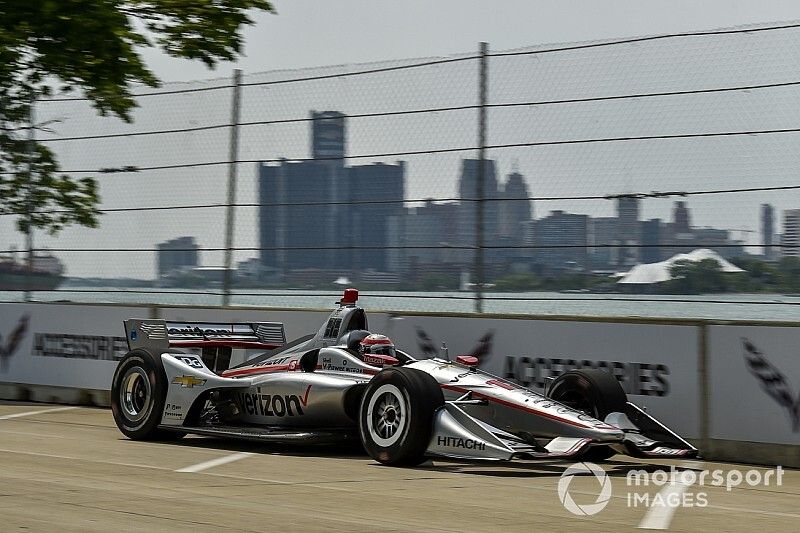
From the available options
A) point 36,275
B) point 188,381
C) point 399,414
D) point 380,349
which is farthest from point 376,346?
point 36,275

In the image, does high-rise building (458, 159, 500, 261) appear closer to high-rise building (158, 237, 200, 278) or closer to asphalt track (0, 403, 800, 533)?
asphalt track (0, 403, 800, 533)

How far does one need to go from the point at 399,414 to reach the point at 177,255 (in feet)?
18.8

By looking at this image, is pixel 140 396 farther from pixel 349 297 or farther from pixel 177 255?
pixel 177 255

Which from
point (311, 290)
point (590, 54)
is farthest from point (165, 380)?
point (590, 54)

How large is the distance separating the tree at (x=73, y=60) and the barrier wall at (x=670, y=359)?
3409 millimetres

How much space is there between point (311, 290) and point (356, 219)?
90cm

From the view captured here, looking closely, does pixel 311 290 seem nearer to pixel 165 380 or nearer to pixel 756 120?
pixel 165 380

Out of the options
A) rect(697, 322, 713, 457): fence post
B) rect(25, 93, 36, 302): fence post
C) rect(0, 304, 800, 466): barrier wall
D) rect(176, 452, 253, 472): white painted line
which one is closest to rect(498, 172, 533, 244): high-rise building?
rect(0, 304, 800, 466): barrier wall

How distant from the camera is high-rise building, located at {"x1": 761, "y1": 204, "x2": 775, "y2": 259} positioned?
1004 cm

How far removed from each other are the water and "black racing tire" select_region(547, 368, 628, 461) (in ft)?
2.52

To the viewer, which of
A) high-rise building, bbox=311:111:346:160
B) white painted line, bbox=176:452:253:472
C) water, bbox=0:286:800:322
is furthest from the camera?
high-rise building, bbox=311:111:346:160

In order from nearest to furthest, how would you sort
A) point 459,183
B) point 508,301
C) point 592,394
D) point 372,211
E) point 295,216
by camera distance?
point 592,394, point 508,301, point 459,183, point 372,211, point 295,216

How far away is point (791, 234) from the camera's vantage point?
9.95 m

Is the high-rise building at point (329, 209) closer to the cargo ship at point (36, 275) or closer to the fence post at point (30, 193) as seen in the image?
the cargo ship at point (36, 275)
